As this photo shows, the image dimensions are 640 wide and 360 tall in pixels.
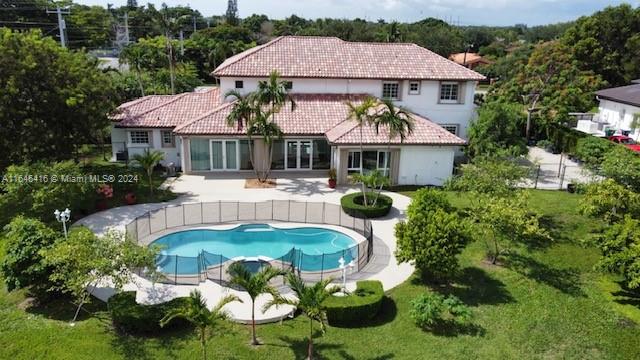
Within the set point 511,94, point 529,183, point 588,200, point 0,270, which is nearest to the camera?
point 0,270

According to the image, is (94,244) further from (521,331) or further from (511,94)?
(511,94)

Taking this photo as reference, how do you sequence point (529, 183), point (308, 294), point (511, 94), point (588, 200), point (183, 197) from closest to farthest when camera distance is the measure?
point (308, 294) < point (588, 200) < point (183, 197) < point (529, 183) < point (511, 94)

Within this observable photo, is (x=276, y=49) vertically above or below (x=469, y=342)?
above

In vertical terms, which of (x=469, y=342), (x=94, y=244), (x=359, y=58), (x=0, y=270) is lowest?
(x=469, y=342)

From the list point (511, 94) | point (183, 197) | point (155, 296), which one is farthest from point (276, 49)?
point (155, 296)

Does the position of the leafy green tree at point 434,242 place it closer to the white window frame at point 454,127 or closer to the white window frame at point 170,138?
the white window frame at point 454,127

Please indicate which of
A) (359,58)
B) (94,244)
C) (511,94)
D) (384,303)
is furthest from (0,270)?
(511,94)

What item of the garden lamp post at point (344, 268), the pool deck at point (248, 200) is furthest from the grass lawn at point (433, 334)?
the garden lamp post at point (344, 268)

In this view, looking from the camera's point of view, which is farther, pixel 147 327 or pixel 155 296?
pixel 155 296
